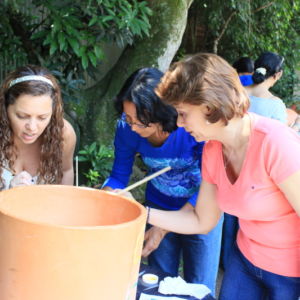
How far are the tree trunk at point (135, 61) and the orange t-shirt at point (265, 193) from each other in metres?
2.64

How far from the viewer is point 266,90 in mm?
3102

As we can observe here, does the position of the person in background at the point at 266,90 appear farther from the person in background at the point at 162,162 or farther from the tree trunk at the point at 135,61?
the person in background at the point at 162,162

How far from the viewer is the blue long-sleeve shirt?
1.74 metres

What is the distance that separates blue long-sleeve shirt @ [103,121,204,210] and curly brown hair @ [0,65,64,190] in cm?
25

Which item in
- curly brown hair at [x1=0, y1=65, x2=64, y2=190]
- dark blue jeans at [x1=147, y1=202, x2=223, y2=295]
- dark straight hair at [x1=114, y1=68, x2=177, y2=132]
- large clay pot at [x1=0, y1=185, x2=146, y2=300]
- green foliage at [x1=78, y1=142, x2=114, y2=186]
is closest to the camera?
large clay pot at [x1=0, y1=185, x2=146, y2=300]

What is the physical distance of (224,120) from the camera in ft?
4.04

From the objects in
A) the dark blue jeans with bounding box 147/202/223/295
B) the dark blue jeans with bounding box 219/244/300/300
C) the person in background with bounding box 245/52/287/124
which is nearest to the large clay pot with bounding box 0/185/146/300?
the dark blue jeans with bounding box 219/244/300/300

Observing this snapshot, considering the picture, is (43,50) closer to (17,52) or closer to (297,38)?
(17,52)

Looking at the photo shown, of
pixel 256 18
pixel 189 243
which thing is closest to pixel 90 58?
pixel 189 243

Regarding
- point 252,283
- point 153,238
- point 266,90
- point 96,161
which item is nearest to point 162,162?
point 153,238

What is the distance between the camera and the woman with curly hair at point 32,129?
1.68 meters

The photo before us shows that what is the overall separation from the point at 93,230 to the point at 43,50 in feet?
10.1

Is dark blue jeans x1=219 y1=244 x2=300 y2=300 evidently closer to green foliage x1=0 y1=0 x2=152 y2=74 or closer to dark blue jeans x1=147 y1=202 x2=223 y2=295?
dark blue jeans x1=147 y1=202 x2=223 y2=295

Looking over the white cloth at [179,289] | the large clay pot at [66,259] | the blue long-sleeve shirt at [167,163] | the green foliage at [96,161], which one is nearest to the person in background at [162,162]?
the blue long-sleeve shirt at [167,163]
